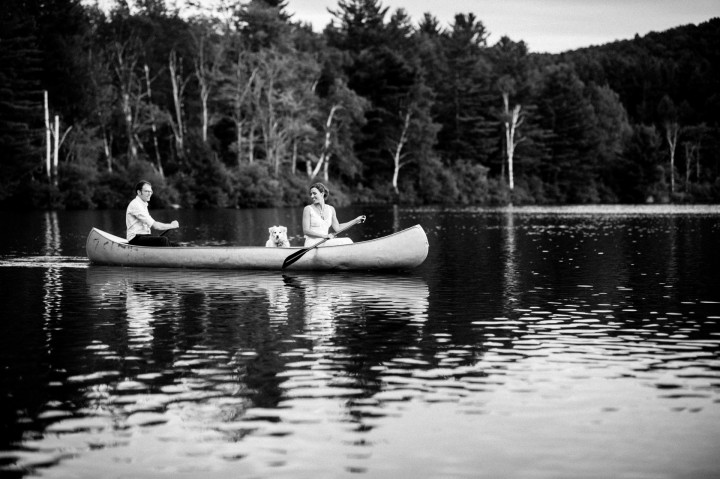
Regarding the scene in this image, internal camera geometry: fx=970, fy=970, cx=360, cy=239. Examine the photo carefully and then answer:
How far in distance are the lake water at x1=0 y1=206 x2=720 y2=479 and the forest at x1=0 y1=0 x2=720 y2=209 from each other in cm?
4530

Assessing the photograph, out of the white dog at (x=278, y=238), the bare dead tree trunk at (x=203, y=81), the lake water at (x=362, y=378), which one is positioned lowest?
the lake water at (x=362, y=378)

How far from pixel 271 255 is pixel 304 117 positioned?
53.5 meters

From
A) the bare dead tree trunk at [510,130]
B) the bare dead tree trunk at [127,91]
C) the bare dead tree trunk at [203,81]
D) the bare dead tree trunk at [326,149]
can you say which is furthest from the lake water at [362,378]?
the bare dead tree trunk at [510,130]

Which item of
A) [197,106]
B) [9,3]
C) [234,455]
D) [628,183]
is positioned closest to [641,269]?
[234,455]

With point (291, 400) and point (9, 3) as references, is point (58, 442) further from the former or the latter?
point (9, 3)

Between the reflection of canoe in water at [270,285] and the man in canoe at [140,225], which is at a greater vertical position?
the man in canoe at [140,225]

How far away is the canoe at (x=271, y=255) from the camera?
19.2 meters

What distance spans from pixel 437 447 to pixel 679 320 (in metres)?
6.99

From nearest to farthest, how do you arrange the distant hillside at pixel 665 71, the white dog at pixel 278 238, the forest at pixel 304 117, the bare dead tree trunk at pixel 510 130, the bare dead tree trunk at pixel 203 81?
the white dog at pixel 278 238 < the forest at pixel 304 117 < the bare dead tree trunk at pixel 203 81 < the bare dead tree trunk at pixel 510 130 < the distant hillside at pixel 665 71

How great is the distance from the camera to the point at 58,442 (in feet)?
22.8

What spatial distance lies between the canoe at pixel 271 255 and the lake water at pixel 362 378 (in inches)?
44.0

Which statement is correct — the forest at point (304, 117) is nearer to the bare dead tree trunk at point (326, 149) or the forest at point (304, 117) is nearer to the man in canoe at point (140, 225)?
the bare dead tree trunk at point (326, 149)

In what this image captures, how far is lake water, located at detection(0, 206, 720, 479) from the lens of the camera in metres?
6.56

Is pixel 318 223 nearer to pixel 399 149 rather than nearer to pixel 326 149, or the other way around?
pixel 326 149
